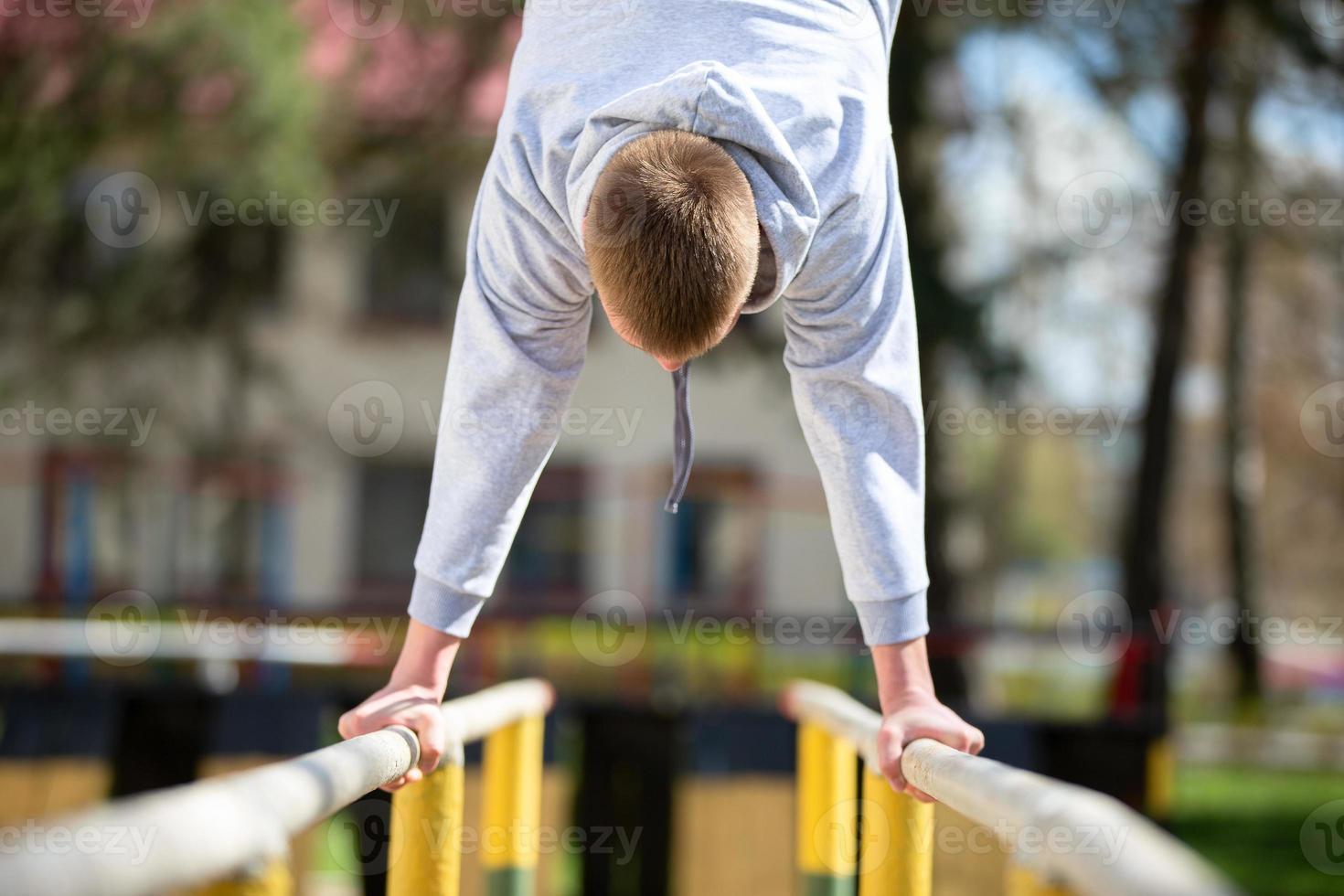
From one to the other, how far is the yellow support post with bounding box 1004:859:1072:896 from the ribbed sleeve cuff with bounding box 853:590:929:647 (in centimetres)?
52

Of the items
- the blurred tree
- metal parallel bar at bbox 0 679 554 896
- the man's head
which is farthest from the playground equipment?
the blurred tree

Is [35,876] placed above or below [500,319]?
below

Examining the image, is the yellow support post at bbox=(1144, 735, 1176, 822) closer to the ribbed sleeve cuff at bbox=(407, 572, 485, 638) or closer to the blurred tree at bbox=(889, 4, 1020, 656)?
the blurred tree at bbox=(889, 4, 1020, 656)

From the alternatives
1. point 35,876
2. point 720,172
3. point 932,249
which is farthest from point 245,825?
point 932,249

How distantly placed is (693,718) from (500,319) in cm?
257

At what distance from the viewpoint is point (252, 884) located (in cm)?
79

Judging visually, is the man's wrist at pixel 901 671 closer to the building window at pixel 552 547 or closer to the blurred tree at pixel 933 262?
the blurred tree at pixel 933 262

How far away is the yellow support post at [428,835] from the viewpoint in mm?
1451

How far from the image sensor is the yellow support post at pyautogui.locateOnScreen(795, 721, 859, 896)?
211cm

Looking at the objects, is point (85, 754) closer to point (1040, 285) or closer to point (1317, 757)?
point (1040, 285)

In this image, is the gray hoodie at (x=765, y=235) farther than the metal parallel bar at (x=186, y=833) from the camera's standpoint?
Yes

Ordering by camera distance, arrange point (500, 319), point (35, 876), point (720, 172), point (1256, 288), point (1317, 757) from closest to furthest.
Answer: point (35, 876) < point (720, 172) < point (500, 319) < point (1317, 757) < point (1256, 288)

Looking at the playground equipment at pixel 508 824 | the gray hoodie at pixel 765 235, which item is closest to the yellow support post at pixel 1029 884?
the playground equipment at pixel 508 824

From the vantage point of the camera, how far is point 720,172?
1.26 m
